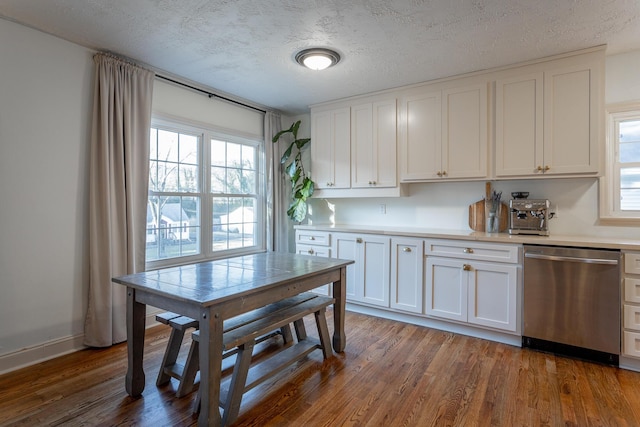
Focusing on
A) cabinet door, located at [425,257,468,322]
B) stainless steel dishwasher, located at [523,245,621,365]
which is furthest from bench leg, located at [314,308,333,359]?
stainless steel dishwasher, located at [523,245,621,365]

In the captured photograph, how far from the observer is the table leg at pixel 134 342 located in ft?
6.60

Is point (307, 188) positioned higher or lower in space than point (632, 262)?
higher

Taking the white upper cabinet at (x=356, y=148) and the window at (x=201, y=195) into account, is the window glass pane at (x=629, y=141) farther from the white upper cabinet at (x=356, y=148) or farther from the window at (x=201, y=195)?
the window at (x=201, y=195)

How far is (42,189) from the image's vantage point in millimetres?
2539

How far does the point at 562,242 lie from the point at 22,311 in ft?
13.4

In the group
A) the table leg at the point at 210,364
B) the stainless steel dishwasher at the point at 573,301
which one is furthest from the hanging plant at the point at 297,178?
the table leg at the point at 210,364

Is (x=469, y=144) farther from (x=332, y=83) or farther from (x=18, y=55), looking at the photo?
(x=18, y=55)

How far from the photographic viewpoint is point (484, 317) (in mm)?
2973

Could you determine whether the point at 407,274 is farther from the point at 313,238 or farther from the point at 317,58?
the point at 317,58

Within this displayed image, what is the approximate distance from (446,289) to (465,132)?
1520mm

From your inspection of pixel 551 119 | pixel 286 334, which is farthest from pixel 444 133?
pixel 286 334

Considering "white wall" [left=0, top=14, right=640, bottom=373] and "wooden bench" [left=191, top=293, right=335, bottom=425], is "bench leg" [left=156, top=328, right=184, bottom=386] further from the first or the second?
"white wall" [left=0, top=14, right=640, bottom=373]

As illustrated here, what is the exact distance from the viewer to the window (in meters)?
3.33

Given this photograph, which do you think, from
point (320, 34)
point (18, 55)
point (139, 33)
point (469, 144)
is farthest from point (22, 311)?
point (469, 144)
